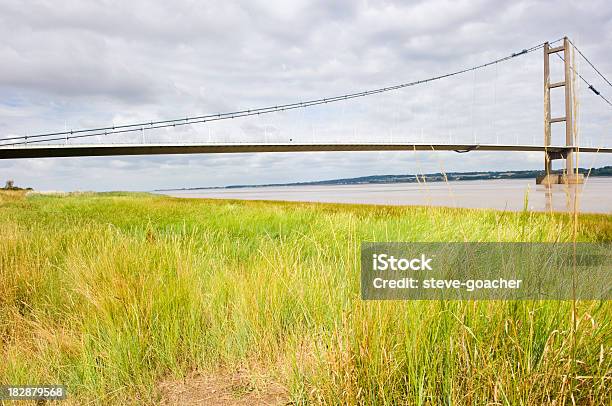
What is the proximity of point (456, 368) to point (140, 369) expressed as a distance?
185cm

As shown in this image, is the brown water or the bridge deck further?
the bridge deck

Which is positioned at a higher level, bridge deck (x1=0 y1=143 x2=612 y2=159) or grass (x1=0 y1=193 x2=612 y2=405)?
bridge deck (x1=0 y1=143 x2=612 y2=159)

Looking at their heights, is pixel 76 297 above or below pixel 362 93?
below

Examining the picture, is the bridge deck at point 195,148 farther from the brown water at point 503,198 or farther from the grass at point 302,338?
the grass at point 302,338

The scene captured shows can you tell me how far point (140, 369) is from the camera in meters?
2.32

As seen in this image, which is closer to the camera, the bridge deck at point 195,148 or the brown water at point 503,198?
the brown water at point 503,198

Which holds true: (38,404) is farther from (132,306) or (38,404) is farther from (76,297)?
(76,297)

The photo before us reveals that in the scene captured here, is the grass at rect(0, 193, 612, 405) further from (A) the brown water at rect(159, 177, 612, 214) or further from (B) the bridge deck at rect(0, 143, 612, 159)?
(B) the bridge deck at rect(0, 143, 612, 159)

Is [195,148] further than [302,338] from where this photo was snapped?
Yes

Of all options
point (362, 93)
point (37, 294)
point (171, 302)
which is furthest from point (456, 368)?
point (362, 93)

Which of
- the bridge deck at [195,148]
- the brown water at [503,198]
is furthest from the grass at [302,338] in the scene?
Answer: the bridge deck at [195,148]

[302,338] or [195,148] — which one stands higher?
[195,148]

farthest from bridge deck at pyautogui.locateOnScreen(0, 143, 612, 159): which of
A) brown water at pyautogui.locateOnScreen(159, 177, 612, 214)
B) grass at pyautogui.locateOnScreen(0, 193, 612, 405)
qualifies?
grass at pyautogui.locateOnScreen(0, 193, 612, 405)

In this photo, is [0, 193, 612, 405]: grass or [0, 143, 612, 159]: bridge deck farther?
[0, 143, 612, 159]: bridge deck
